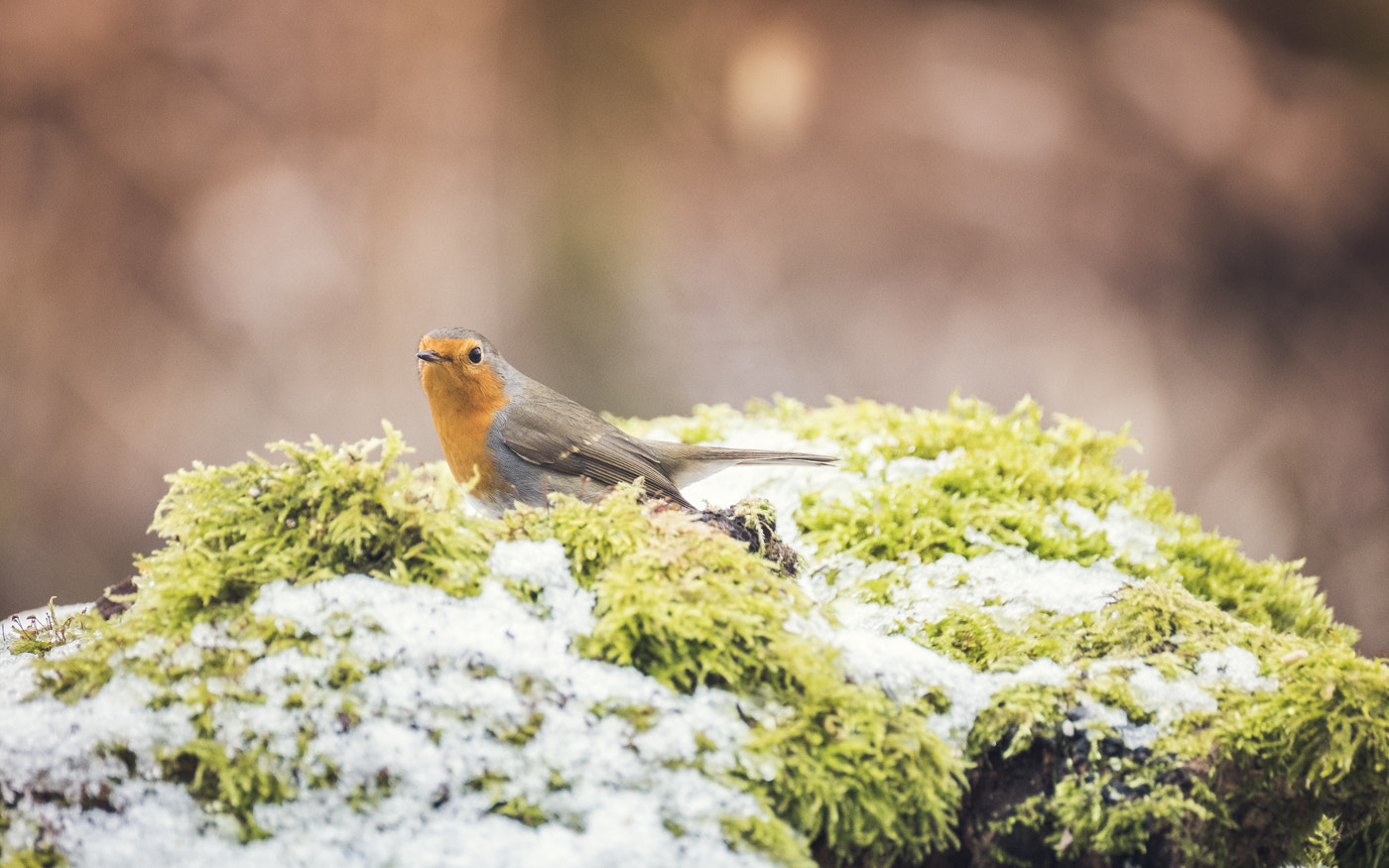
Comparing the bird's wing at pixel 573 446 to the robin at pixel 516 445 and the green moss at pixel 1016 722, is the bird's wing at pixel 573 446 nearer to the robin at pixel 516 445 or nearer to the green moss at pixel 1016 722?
the robin at pixel 516 445

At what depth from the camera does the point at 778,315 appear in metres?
6.62

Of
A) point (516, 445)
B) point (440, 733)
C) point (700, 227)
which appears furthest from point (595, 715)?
point (700, 227)

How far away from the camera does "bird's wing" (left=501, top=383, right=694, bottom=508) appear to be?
2971 millimetres

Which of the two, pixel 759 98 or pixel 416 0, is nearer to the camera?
pixel 416 0

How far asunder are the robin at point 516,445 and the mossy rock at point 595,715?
2.71 feet

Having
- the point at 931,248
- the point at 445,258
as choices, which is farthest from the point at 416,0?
the point at 931,248

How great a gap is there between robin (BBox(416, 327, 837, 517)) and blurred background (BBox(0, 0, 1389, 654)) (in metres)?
3.32

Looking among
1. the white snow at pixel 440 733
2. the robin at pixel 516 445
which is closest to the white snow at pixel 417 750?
the white snow at pixel 440 733

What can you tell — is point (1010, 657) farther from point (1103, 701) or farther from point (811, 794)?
point (811, 794)

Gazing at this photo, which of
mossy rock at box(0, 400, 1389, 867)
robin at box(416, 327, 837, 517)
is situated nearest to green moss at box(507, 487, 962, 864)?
mossy rock at box(0, 400, 1389, 867)

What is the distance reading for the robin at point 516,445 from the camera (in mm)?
2941

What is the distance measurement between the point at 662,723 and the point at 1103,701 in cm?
99

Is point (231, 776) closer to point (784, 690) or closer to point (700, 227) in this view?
point (784, 690)

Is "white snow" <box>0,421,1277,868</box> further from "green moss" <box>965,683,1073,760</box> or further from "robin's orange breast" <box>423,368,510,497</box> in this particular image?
"robin's orange breast" <box>423,368,510,497</box>
